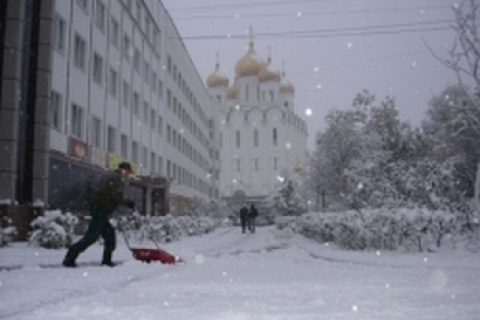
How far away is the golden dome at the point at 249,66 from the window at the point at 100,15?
2813 inches

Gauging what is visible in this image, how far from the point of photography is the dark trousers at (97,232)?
9.23 metres

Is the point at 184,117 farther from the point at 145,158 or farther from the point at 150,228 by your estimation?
the point at 150,228

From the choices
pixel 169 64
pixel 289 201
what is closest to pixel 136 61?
pixel 169 64

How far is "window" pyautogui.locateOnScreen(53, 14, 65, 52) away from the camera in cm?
2238

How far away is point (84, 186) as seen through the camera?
24.6 metres

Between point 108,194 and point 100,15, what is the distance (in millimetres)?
21023

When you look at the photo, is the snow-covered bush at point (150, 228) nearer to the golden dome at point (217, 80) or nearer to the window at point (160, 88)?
the window at point (160, 88)

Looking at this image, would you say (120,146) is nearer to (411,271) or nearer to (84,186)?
(84,186)

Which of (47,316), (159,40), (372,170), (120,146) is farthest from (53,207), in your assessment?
(159,40)

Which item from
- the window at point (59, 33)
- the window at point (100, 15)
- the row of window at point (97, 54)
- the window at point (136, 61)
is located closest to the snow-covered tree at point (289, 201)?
the row of window at point (97, 54)

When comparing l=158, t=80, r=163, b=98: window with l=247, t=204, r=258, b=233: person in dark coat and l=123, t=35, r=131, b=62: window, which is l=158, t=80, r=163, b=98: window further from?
l=247, t=204, r=258, b=233: person in dark coat

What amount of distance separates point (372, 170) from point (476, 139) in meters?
17.1

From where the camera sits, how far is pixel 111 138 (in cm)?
3012

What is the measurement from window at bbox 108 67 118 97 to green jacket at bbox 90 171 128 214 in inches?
814
